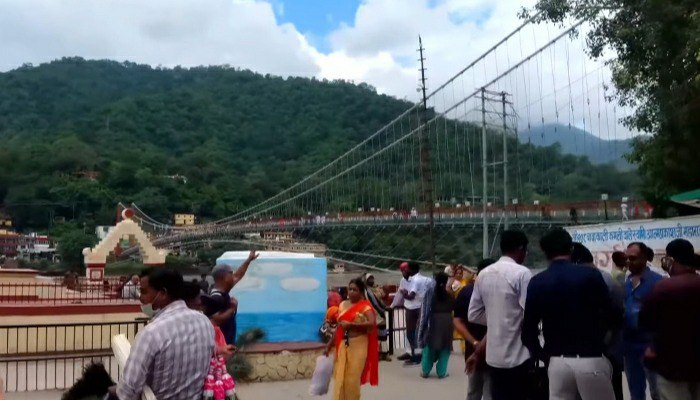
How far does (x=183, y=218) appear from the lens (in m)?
85.6

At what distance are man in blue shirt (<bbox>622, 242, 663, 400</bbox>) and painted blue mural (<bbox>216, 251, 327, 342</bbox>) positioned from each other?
15.3 ft

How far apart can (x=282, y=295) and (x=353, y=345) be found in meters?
3.20

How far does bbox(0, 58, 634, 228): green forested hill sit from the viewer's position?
8656cm

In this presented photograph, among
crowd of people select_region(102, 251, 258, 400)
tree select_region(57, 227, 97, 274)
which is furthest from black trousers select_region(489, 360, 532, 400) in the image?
tree select_region(57, 227, 97, 274)

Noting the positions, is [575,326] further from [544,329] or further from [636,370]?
[636,370]

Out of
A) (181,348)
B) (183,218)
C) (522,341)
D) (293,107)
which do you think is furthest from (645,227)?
(293,107)

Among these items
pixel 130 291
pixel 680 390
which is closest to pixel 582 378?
pixel 680 390

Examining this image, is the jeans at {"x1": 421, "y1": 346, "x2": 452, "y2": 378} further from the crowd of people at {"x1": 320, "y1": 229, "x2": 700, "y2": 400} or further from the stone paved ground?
the crowd of people at {"x1": 320, "y1": 229, "x2": 700, "y2": 400}

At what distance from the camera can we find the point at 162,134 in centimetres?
11138

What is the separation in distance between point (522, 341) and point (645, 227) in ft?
19.4

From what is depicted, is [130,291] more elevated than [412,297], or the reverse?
[412,297]

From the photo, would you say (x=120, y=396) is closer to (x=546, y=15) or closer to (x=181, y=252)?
(x=546, y=15)

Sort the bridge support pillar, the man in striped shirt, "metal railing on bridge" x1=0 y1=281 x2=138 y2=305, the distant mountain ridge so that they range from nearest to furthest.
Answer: the man in striped shirt, "metal railing on bridge" x1=0 y1=281 x2=138 y2=305, the distant mountain ridge, the bridge support pillar

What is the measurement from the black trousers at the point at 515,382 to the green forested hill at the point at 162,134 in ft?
237
